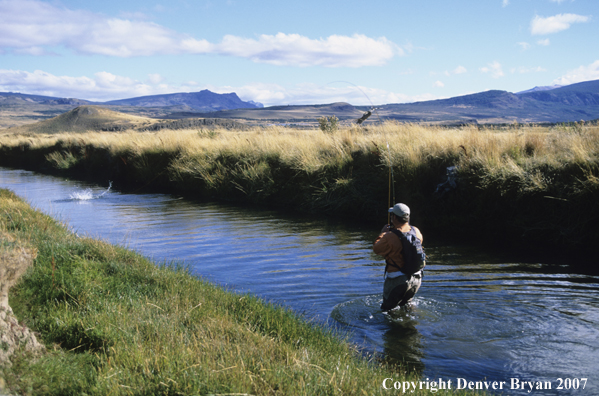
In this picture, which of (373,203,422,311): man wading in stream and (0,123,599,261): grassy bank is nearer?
(373,203,422,311): man wading in stream

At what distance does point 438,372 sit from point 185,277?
3.34 meters

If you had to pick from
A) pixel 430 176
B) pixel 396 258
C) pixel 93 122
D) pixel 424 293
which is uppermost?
pixel 93 122

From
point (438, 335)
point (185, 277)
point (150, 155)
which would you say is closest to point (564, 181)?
point (438, 335)

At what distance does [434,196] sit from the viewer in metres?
12.0

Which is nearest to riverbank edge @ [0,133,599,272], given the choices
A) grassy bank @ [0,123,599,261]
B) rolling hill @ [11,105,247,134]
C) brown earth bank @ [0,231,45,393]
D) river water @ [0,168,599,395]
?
grassy bank @ [0,123,599,261]

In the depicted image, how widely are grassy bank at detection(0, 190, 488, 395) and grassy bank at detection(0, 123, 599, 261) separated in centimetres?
683

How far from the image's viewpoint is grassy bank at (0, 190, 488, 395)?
3.45 m

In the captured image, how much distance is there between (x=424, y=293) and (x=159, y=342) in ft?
14.8

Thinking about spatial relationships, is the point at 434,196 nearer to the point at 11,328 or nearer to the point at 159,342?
the point at 159,342

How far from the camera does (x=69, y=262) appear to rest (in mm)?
6270

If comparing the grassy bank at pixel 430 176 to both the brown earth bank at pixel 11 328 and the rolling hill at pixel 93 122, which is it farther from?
the rolling hill at pixel 93 122

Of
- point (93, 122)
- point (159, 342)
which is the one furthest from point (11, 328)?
point (93, 122)

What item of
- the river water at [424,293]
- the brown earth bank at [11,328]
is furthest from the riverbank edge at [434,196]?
the brown earth bank at [11,328]

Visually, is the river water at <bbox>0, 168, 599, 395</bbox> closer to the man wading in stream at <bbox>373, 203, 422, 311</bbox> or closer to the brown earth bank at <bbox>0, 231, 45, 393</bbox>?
the man wading in stream at <bbox>373, 203, 422, 311</bbox>
